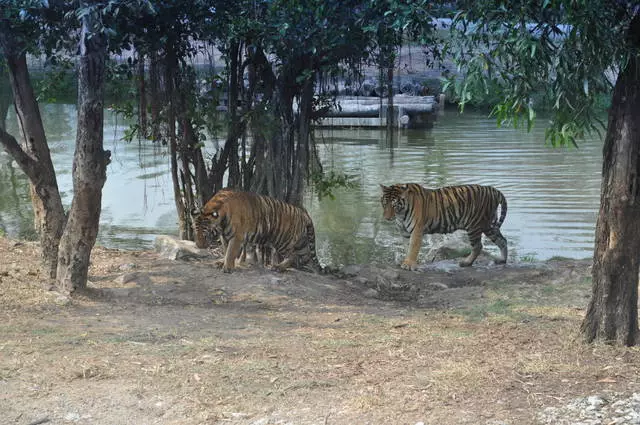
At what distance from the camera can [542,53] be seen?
4613 mm

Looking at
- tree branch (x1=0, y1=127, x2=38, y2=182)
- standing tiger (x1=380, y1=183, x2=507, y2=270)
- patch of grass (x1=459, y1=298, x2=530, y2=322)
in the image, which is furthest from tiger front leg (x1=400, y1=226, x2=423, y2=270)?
tree branch (x1=0, y1=127, x2=38, y2=182)

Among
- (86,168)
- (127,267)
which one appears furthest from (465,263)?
(86,168)

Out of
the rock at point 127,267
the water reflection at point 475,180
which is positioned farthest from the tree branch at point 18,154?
the water reflection at point 475,180

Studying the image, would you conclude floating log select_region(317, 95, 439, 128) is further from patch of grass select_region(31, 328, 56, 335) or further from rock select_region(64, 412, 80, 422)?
rock select_region(64, 412, 80, 422)

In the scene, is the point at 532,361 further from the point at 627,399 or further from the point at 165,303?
the point at 165,303

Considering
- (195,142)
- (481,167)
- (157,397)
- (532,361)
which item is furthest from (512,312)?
(481,167)

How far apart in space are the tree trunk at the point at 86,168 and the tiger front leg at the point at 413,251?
4.33 meters

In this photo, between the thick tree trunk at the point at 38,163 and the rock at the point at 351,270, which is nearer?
the thick tree trunk at the point at 38,163

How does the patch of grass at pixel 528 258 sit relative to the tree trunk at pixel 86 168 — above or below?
below

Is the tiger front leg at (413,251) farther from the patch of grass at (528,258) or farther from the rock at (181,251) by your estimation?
the rock at (181,251)

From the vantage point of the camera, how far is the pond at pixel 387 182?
12852 mm

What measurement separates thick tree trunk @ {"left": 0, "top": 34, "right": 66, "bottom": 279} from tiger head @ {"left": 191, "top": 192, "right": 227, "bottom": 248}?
1.44m

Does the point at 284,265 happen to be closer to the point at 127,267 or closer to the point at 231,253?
the point at 231,253

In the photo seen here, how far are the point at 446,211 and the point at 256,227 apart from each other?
3.01 m
